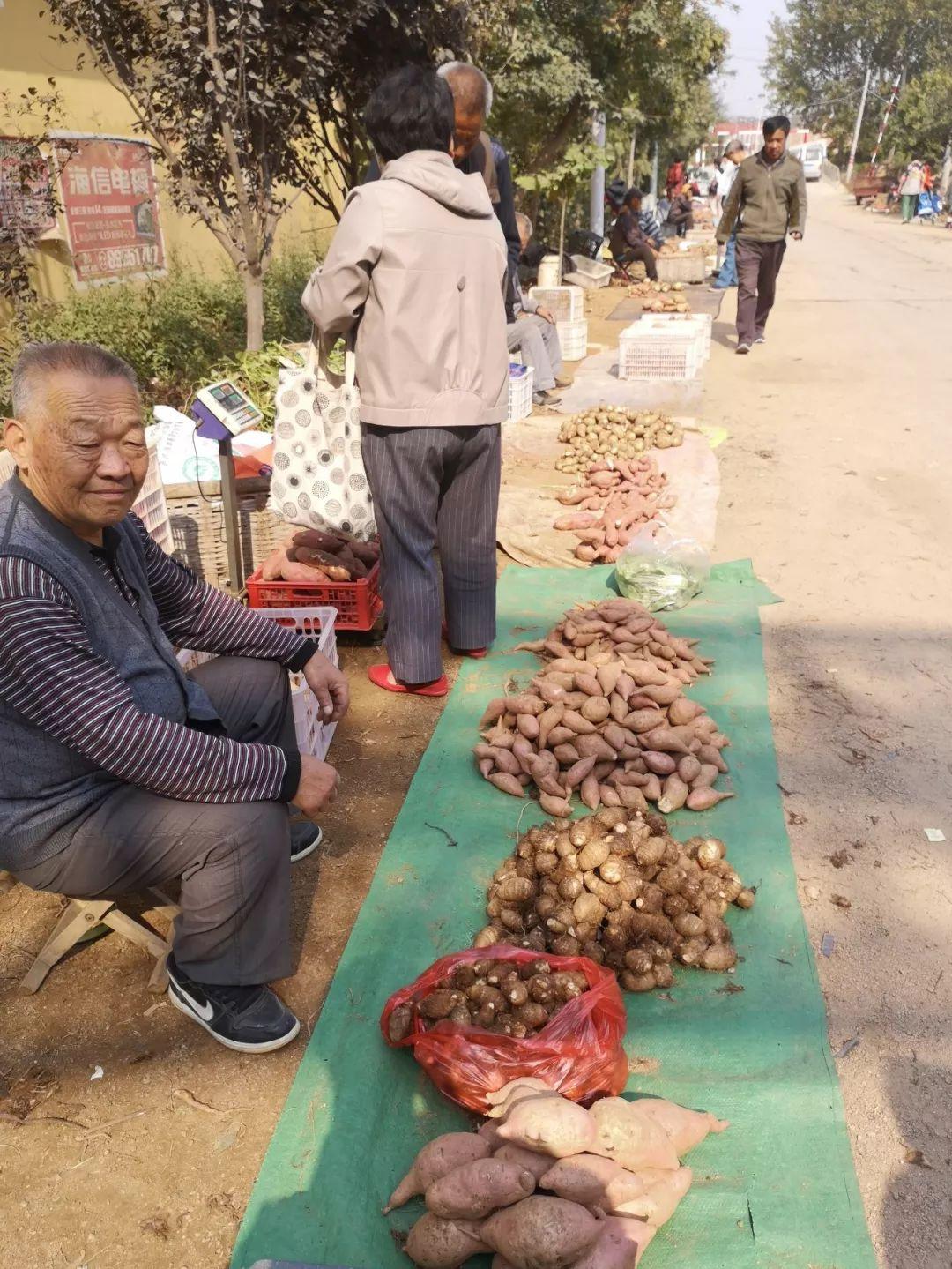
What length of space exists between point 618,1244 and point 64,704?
4.54 feet

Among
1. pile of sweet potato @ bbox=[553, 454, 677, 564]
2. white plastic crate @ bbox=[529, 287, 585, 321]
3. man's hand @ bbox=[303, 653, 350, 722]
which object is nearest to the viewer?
man's hand @ bbox=[303, 653, 350, 722]

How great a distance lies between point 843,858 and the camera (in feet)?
9.04

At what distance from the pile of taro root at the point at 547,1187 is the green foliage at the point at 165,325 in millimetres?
5074

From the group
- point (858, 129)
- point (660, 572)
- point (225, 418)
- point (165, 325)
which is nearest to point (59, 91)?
point (165, 325)

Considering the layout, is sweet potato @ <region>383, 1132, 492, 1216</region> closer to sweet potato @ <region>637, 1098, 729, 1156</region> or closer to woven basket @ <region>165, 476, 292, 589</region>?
sweet potato @ <region>637, 1098, 729, 1156</region>

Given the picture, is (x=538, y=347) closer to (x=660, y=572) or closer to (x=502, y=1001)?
(x=660, y=572)

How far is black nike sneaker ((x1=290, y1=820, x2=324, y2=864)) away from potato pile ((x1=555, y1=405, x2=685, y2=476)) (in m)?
3.55

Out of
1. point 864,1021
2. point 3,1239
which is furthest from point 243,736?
point 864,1021

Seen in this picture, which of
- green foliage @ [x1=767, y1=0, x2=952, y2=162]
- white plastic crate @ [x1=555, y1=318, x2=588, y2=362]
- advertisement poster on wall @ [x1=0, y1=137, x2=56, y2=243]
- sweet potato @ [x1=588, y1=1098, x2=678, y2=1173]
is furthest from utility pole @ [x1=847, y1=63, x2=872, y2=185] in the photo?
sweet potato @ [x1=588, y1=1098, x2=678, y2=1173]

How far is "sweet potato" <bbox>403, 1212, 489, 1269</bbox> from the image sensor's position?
160cm

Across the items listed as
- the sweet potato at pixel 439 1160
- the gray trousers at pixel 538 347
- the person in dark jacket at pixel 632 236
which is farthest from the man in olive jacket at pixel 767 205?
the sweet potato at pixel 439 1160

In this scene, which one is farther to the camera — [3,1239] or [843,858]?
[843,858]

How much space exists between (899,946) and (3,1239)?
217 cm

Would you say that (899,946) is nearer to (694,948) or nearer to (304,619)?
(694,948)
